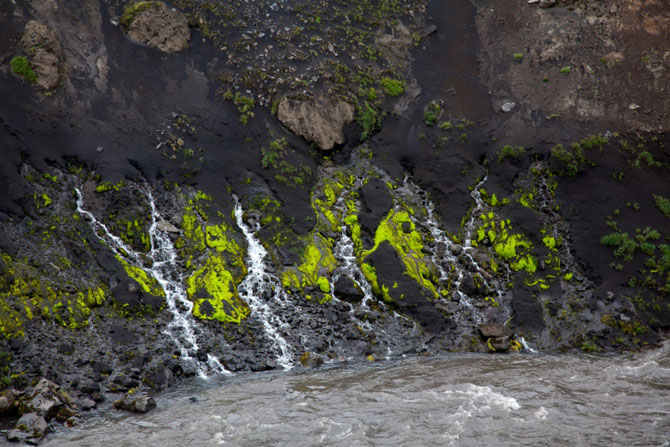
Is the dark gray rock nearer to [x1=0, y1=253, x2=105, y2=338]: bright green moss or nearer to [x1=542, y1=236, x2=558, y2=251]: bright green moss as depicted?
[x1=0, y1=253, x2=105, y2=338]: bright green moss

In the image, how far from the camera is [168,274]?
84.4 ft

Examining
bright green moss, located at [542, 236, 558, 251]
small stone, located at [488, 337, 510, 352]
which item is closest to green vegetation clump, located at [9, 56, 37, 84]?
small stone, located at [488, 337, 510, 352]

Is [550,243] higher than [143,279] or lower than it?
lower

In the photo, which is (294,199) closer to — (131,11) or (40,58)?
(40,58)

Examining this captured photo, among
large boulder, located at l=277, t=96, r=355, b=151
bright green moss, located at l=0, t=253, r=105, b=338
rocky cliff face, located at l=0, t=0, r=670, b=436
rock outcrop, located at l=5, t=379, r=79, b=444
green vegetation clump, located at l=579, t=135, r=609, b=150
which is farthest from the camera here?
large boulder, located at l=277, t=96, r=355, b=151

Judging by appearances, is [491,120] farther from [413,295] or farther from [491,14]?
[413,295]

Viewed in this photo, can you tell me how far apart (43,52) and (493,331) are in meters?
28.1

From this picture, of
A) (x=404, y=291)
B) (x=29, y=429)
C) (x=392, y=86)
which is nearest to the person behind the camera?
(x=29, y=429)

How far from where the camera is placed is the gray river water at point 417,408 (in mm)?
16891

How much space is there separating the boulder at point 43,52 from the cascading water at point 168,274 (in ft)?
24.4

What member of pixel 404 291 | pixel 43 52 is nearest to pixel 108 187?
pixel 43 52

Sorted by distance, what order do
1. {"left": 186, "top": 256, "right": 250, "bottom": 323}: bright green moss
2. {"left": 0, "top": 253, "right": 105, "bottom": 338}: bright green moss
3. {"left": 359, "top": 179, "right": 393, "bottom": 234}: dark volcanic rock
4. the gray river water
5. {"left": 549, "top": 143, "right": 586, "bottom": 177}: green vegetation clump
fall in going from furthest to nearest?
1. {"left": 549, "top": 143, "right": 586, "bottom": 177}: green vegetation clump
2. {"left": 359, "top": 179, "right": 393, "bottom": 234}: dark volcanic rock
3. {"left": 186, "top": 256, "right": 250, "bottom": 323}: bright green moss
4. {"left": 0, "top": 253, "right": 105, "bottom": 338}: bright green moss
5. the gray river water

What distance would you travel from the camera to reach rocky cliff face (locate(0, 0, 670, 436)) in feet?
77.8

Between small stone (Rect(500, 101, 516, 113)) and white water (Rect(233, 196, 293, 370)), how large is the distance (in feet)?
60.1
